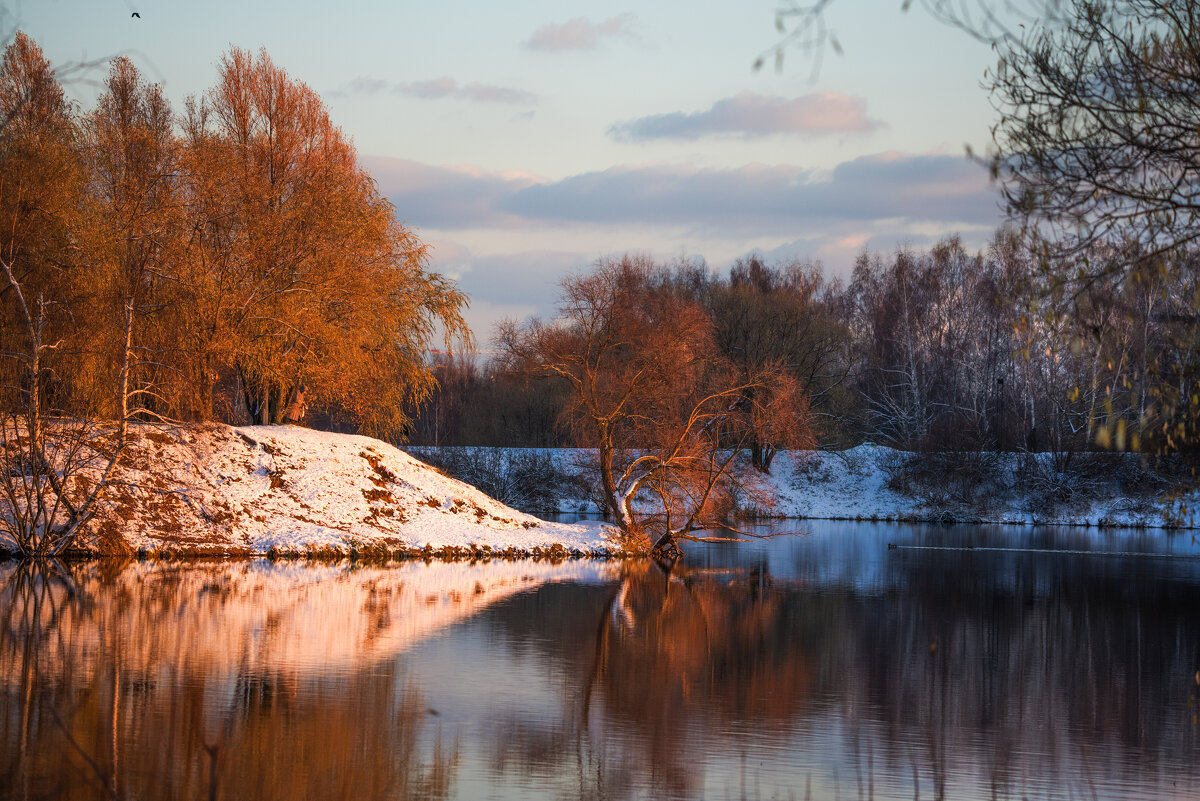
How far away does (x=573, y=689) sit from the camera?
42.5 feet

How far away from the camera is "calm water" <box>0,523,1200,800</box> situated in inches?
362

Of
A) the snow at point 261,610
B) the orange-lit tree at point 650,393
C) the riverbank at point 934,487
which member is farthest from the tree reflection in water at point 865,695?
the riverbank at point 934,487

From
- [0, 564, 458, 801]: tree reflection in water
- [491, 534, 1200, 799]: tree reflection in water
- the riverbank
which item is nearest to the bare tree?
[0, 564, 458, 801]: tree reflection in water

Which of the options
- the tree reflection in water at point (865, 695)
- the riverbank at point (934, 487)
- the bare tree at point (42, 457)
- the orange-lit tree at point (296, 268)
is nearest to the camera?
the tree reflection in water at point (865, 695)

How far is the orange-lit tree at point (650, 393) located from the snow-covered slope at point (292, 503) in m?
2.57

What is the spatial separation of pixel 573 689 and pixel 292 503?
17.7 metres

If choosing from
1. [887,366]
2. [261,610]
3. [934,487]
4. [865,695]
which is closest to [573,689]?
[865,695]

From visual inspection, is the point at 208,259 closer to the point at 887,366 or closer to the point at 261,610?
the point at 261,610

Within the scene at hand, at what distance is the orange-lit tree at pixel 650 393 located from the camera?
31312 mm

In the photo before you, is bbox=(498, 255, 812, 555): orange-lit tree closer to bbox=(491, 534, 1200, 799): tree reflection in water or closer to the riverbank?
bbox=(491, 534, 1200, 799): tree reflection in water

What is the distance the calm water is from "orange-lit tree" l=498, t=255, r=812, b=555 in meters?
7.39

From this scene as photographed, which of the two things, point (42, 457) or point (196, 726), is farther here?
point (42, 457)

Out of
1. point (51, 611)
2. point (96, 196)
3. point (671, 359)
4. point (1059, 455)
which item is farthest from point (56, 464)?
point (1059, 455)

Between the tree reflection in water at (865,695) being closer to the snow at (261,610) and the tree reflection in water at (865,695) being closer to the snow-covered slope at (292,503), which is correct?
the snow at (261,610)
